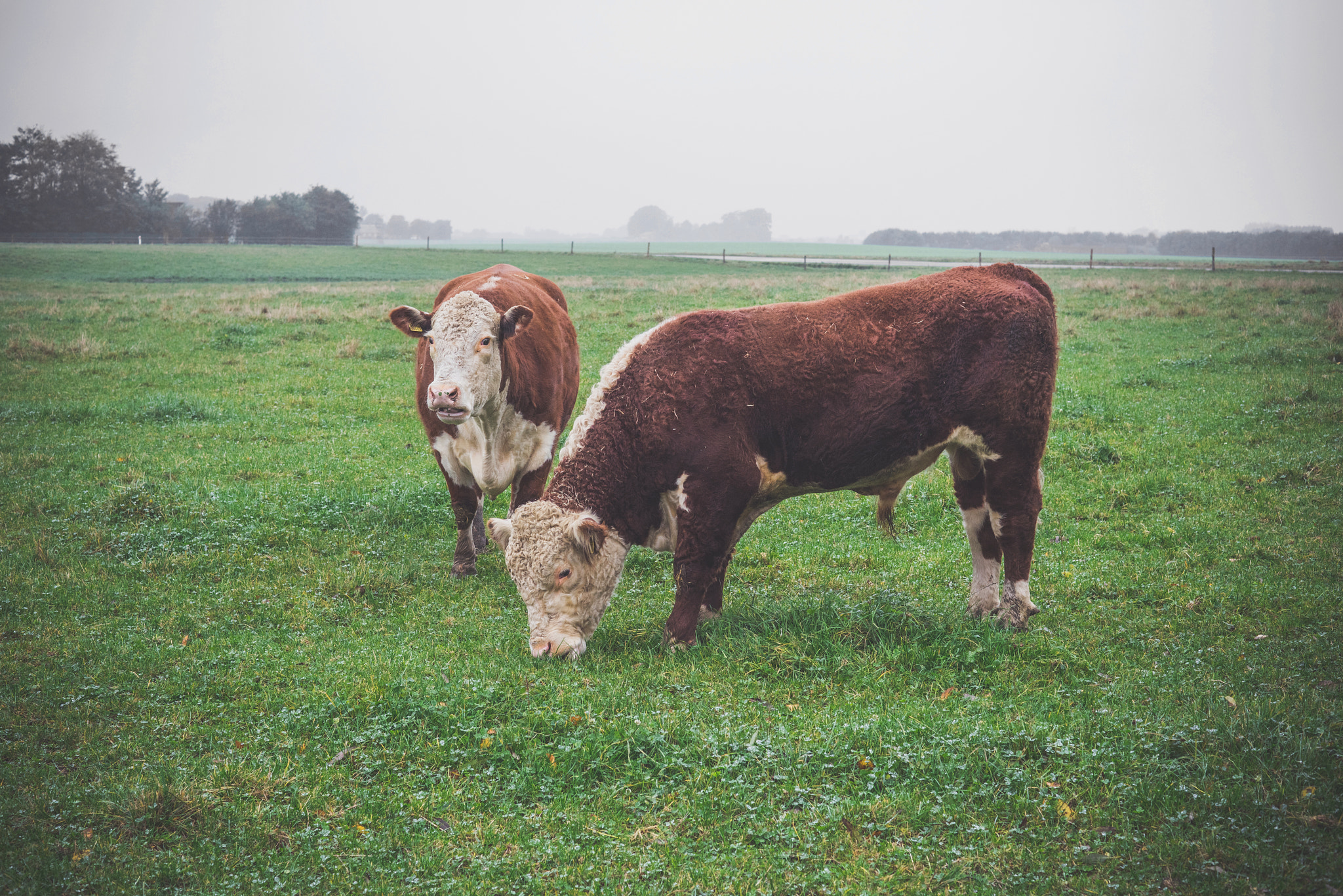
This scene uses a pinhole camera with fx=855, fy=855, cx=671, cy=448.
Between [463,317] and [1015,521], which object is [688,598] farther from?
[463,317]

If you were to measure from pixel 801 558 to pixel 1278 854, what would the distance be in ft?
17.5

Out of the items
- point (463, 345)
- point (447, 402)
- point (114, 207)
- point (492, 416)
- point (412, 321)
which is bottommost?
point (492, 416)

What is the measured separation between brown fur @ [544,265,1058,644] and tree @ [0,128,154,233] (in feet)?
203

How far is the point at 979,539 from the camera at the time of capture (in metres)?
7.25

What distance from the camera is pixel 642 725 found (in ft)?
17.1

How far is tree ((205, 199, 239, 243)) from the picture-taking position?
91.6m

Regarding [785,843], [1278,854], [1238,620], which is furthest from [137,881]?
[1238,620]

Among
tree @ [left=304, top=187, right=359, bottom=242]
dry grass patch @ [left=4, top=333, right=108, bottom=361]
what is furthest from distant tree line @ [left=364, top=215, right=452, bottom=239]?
dry grass patch @ [left=4, top=333, right=108, bottom=361]

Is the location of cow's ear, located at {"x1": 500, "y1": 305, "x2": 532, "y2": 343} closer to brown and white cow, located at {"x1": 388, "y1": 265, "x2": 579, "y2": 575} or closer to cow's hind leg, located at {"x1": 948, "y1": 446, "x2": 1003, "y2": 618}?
brown and white cow, located at {"x1": 388, "y1": 265, "x2": 579, "y2": 575}

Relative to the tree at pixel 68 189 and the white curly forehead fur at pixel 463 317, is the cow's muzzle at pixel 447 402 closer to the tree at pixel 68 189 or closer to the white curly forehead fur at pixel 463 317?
the white curly forehead fur at pixel 463 317

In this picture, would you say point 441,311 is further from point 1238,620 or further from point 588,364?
point 588,364

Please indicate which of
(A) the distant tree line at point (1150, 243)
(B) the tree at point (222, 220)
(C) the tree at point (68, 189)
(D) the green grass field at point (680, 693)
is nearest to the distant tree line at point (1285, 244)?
(A) the distant tree line at point (1150, 243)

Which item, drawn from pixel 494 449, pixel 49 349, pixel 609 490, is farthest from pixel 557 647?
pixel 49 349

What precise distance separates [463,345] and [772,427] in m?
3.12
